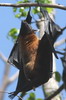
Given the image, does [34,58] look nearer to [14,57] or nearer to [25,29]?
[25,29]

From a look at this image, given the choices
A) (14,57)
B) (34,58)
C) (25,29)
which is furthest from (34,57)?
(14,57)

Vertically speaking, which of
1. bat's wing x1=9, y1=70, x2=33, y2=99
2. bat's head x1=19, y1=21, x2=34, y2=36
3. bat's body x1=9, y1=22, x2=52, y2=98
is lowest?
bat's wing x1=9, y1=70, x2=33, y2=99

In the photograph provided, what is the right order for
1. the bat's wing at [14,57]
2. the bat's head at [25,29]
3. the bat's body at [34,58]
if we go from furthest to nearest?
the bat's wing at [14,57], the bat's head at [25,29], the bat's body at [34,58]

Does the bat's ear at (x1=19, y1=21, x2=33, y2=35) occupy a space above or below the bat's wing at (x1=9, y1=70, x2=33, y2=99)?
above

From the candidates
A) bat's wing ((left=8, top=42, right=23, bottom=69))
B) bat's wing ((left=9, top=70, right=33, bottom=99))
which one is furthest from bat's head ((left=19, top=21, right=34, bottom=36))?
bat's wing ((left=9, top=70, right=33, bottom=99))

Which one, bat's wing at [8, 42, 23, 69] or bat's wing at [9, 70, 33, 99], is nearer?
bat's wing at [9, 70, 33, 99]

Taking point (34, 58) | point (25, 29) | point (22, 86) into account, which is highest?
point (25, 29)

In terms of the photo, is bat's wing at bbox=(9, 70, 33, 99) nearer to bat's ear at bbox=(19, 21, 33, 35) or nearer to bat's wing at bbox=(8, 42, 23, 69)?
bat's wing at bbox=(8, 42, 23, 69)

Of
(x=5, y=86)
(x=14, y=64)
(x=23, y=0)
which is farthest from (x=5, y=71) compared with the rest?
(x=14, y=64)

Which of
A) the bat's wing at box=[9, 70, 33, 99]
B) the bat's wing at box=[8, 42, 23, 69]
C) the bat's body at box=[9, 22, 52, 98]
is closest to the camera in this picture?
the bat's body at box=[9, 22, 52, 98]

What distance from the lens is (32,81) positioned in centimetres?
449

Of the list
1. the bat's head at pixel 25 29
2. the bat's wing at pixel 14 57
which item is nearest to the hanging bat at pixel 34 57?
the bat's head at pixel 25 29

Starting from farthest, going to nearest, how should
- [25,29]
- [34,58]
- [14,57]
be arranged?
1. [14,57]
2. [25,29]
3. [34,58]

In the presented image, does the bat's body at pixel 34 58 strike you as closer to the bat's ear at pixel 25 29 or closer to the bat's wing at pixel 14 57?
the bat's ear at pixel 25 29
